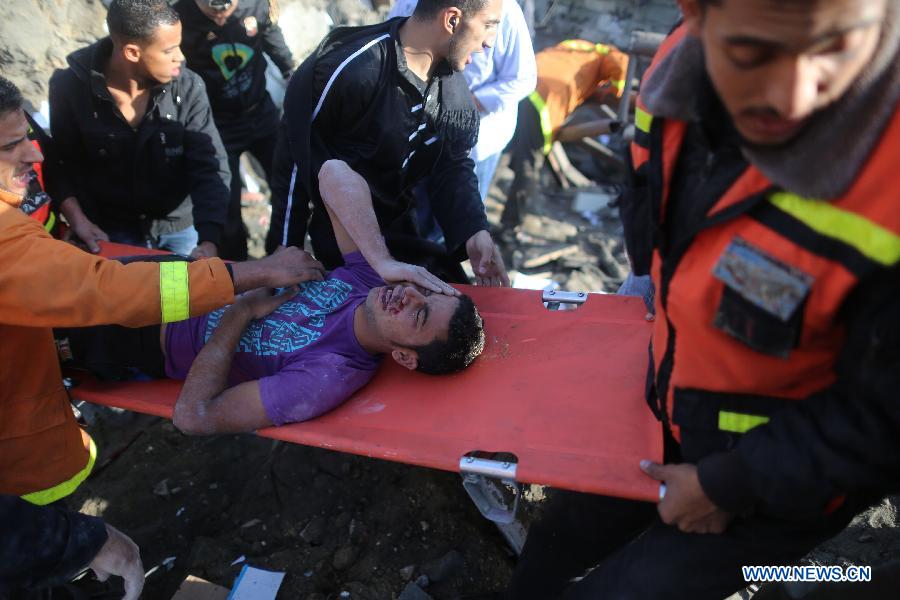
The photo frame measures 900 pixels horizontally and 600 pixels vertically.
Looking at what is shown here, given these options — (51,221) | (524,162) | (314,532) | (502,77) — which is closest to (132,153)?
(51,221)

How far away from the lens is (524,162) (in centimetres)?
541

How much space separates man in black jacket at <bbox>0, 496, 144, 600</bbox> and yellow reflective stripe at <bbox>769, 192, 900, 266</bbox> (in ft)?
6.62

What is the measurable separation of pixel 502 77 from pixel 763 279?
122 inches

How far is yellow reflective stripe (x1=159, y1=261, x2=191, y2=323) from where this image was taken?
1898 mm

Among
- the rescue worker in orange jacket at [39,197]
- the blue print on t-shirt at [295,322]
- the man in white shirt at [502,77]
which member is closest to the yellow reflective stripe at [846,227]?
the blue print on t-shirt at [295,322]

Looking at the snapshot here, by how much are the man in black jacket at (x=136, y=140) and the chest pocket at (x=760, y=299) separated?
258 cm

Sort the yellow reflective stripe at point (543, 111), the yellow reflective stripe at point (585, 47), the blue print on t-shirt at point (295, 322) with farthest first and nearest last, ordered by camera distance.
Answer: the yellow reflective stripe at point (585, 47), the yellow reflective stripe at point (543, 111), the blue print on t-shirt at point (295, 322)

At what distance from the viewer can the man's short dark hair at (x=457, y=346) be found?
2354 mm

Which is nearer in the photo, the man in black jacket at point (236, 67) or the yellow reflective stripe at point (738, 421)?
the yellow reflective stripe at point (738, 421)

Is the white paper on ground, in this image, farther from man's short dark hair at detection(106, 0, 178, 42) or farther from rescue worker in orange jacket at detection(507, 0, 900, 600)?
man's short dark hair at detection(106, 0, 178, 42)

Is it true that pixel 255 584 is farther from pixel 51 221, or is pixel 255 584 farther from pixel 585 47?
pixel 585 47

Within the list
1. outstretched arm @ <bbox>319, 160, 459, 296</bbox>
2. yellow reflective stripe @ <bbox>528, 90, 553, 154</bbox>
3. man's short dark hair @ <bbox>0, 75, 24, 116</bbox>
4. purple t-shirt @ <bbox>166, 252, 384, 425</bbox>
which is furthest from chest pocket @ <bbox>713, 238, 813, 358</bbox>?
yellow reflective stripe @ <bbox>528, 90, 553, 154</bbox>

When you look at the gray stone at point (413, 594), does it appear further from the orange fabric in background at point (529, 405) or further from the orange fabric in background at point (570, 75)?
the orange fabric in background at point (570, 75)

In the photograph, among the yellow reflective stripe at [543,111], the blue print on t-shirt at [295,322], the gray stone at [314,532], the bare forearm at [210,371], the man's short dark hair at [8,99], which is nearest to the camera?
the man's short dark hair at [8,99]
